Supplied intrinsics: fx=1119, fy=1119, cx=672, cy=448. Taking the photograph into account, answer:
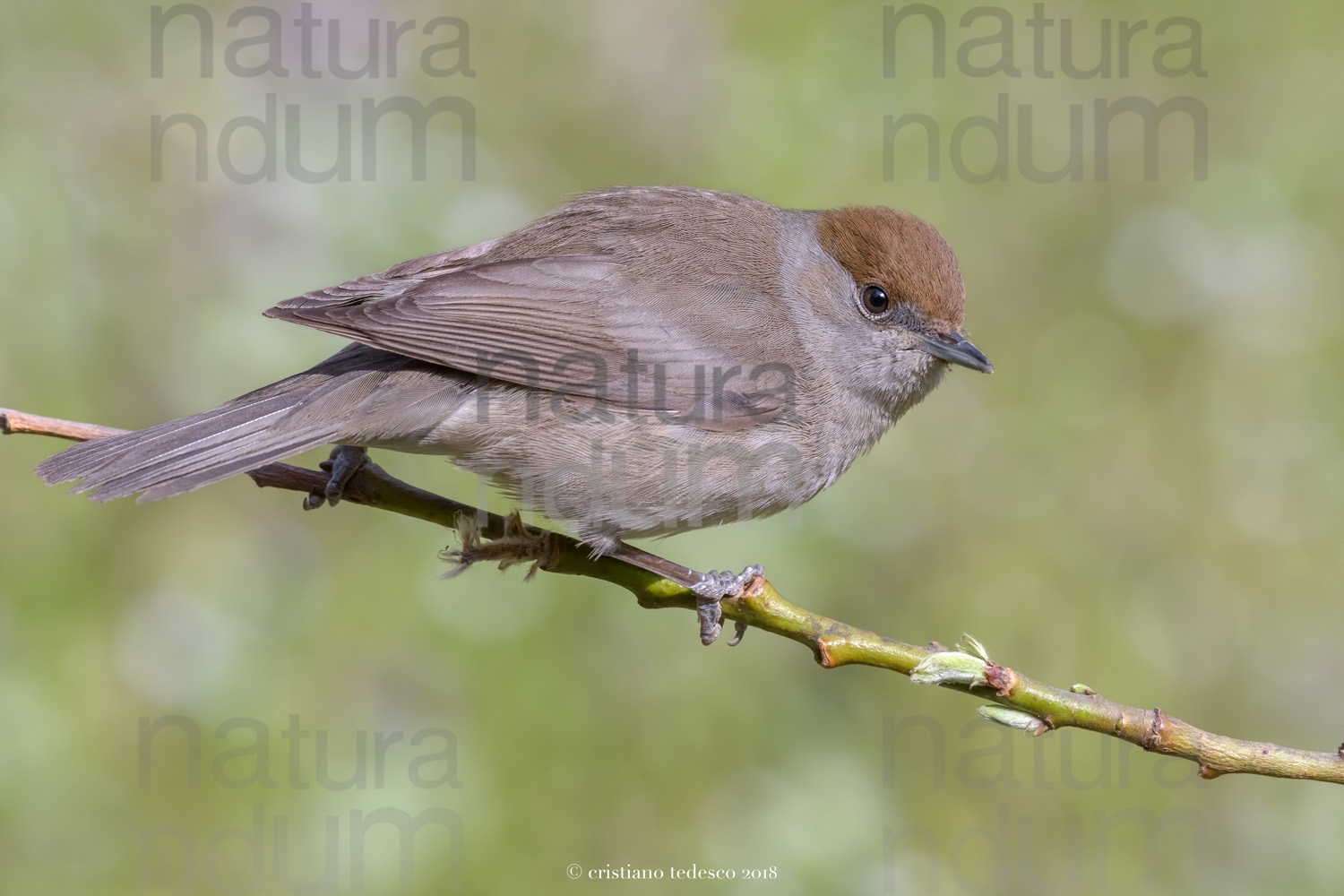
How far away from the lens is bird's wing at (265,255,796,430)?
3.45 meters

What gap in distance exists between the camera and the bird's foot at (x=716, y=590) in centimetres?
294

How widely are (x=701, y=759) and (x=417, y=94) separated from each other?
3.33m

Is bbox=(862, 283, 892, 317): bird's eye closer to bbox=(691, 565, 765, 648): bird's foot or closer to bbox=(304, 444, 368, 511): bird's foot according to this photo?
bbox=(691, 565, 765, 648): bird's foot

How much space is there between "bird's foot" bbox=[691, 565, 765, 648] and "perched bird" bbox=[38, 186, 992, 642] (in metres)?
0.01

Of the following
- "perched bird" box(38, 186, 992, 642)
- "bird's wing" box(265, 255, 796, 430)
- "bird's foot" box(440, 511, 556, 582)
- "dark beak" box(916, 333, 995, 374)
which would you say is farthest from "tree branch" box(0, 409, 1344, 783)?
"dark beak" box(916, 333, 995, 374)

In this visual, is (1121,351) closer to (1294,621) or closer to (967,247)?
(967,247)

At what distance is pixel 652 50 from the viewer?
5883 millimetres

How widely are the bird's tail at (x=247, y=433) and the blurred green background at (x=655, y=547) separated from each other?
1158 mm

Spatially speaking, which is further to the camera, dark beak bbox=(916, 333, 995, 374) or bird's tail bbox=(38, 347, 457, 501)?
dark beak bbox=(916, 333, 995, 374)

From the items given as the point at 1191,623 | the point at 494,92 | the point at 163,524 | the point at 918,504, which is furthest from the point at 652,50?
the point at 1191,623

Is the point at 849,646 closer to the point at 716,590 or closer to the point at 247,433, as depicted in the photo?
the point at 716,590

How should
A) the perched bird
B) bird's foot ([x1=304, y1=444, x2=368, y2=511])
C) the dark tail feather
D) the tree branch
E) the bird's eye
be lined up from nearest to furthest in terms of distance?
1. the tree branch
2. the dark tail feather
3. bird's foot ([x1=304, y1=444, x2=368, y2=511])
4. the perched bird
5. the bird's eye

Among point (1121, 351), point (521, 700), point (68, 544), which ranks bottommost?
point (521, 700)

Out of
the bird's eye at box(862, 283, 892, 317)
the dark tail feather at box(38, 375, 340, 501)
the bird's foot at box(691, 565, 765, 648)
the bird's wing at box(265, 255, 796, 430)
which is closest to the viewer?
the dark tail feather at box(38, 375, 340, 501)
